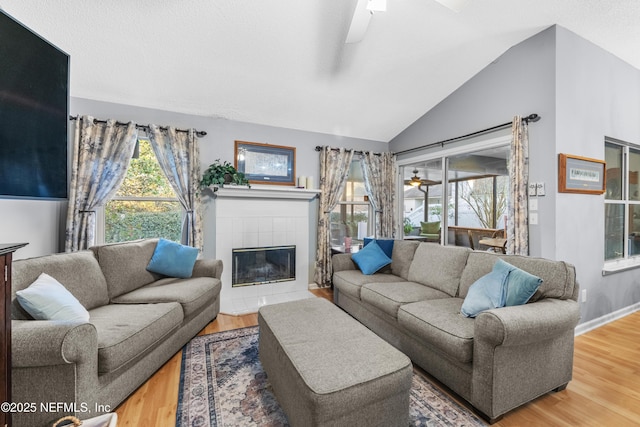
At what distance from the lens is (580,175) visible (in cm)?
→ 271

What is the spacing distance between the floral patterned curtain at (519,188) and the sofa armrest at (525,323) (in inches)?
43.5

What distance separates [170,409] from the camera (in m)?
1.67

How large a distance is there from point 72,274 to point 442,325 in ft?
8.82

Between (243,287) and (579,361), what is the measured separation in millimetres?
3488

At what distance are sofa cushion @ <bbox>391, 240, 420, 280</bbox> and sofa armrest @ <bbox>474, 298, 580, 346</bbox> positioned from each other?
1.43 m

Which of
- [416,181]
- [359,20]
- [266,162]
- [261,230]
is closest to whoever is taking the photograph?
[359,20]

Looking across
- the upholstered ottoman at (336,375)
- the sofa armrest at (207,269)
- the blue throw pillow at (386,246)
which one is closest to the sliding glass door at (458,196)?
the blue throw pillow at (386,246)

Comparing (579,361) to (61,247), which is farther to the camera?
(61,247)

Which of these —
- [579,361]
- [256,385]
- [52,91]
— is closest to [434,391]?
[256,385]

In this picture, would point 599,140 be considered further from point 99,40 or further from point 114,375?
point 99,40

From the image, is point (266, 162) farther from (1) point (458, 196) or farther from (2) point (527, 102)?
(2) point (527, 102)

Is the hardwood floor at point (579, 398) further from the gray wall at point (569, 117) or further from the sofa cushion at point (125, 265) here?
the sofa cushion at point (125, 265)

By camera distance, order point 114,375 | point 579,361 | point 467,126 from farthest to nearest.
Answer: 1. point 467,126
2. point 579,361
3. point 114,375

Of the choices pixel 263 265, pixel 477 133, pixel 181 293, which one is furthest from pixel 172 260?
pixel 477 133
